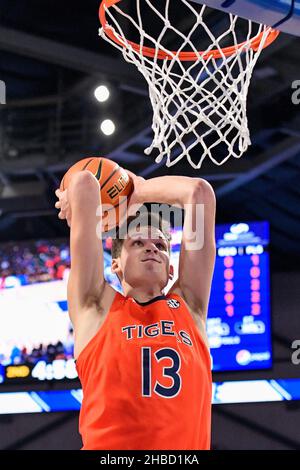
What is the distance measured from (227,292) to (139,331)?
147 inches

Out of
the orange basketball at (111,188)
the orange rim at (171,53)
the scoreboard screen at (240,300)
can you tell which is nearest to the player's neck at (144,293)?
the orange basketball at (111,188)

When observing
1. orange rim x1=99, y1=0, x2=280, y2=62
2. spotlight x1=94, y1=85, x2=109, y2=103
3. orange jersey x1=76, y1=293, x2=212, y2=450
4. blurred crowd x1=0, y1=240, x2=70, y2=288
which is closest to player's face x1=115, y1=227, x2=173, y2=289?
orange jersey x1=76, y1=293, x2=212, y2=450

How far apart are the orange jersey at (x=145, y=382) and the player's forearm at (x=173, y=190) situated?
0.42 meters

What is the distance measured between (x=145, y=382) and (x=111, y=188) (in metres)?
0.79

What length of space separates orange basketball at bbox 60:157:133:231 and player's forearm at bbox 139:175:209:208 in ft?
0.22

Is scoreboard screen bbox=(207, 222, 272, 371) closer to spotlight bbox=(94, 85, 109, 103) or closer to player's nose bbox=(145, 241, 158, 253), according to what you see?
spotlight bbox=(94, 85, 109, 103)

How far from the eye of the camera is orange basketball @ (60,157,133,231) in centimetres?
318

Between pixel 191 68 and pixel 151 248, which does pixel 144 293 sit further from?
pixel 191 68

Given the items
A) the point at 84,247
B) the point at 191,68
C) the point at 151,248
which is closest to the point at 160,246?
the point at 151,248

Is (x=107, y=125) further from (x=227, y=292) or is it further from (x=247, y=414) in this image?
(x=247, y=414)

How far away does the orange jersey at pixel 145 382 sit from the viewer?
A: 8.77 ft

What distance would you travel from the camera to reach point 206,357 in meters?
2.90

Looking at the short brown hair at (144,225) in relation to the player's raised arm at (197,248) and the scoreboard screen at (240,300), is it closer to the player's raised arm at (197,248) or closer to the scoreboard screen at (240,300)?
the player's raised arm at (197,248)
